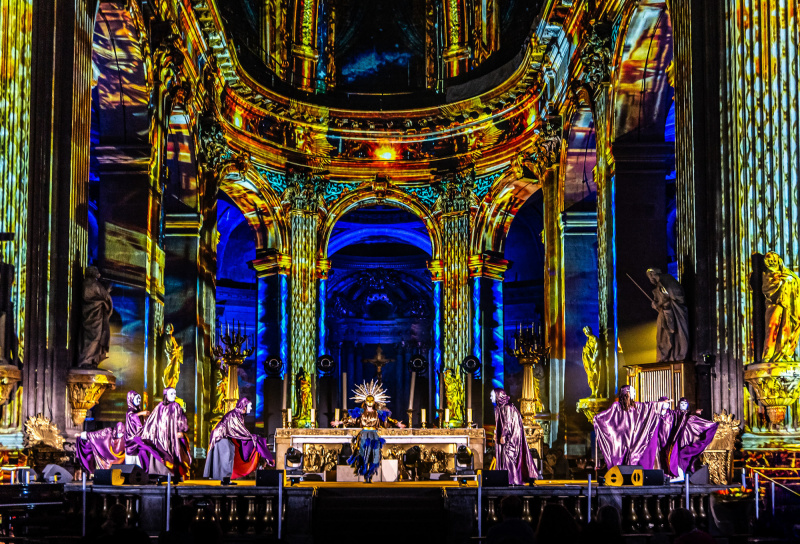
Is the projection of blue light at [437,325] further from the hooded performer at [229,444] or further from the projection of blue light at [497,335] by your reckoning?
the hooded performer at [229,444]

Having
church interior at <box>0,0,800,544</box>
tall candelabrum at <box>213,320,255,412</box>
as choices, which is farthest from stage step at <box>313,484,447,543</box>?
tall candelabrum at <box>213,320,255,412</box>

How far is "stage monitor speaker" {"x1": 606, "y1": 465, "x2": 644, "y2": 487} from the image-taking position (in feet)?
40.8

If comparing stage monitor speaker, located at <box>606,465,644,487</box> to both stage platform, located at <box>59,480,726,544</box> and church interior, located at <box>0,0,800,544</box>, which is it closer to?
church interior, located at <box>0,0,800,544</box>

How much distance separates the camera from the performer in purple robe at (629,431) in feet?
47.3

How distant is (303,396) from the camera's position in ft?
88.5

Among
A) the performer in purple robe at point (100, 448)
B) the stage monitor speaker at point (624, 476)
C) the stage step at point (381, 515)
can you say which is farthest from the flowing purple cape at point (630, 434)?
the performer in purple robe at point (100, 448)

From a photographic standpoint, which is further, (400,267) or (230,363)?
(400,267)

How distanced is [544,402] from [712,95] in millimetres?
12599

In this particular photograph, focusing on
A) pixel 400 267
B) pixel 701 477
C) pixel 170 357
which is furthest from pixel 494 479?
pixel 400 267

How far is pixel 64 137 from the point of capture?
14188mm

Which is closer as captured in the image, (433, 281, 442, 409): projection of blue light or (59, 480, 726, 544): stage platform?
(59, 480, 726, 544): stage platform

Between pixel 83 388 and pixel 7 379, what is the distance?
4.88ft

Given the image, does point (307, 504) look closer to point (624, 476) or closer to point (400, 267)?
point (624, 476)

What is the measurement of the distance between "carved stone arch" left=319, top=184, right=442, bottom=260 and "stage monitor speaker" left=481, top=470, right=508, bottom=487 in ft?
54.3
